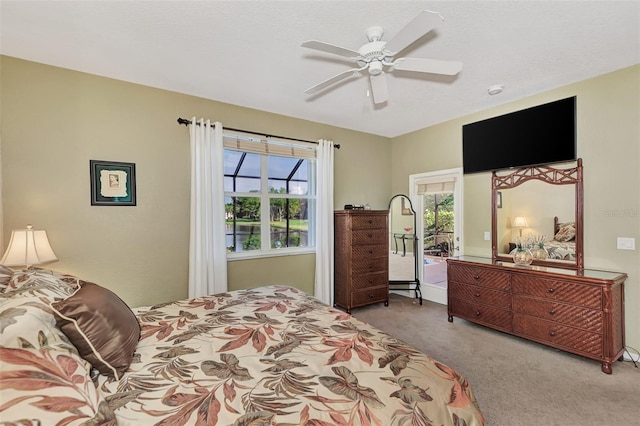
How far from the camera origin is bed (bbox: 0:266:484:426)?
91 centimetres

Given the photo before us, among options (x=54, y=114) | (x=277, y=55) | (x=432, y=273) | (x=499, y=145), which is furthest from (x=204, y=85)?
(x=432, y=273)

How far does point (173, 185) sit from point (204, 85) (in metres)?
1.15

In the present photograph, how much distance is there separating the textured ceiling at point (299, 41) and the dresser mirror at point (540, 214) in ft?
3.28

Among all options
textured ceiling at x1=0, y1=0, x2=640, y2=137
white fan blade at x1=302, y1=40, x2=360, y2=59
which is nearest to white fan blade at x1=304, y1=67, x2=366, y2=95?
white fan blade at x1=302, y1=40, x2=360, y2=59

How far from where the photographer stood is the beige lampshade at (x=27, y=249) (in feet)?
6.91

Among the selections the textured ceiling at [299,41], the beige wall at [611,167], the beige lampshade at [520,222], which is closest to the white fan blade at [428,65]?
the textured ceiling at [299,41]

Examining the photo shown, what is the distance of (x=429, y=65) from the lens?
2020 millimetres

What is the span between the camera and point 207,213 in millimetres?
3244

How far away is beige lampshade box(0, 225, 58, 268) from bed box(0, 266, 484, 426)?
28.5 inches

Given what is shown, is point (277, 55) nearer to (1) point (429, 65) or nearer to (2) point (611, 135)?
(1) point (429, 65)

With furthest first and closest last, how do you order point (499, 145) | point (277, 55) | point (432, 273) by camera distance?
point (432, 273), point (499, 145), point (277, 55)

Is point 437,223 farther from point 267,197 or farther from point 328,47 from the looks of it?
point 328,47

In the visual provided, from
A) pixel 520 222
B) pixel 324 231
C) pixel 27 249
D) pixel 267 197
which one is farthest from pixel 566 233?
pixel 27 249

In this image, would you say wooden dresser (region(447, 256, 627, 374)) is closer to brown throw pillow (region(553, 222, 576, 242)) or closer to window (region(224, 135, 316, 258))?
brown throw pillow (region(553, 222, 576, 242))
